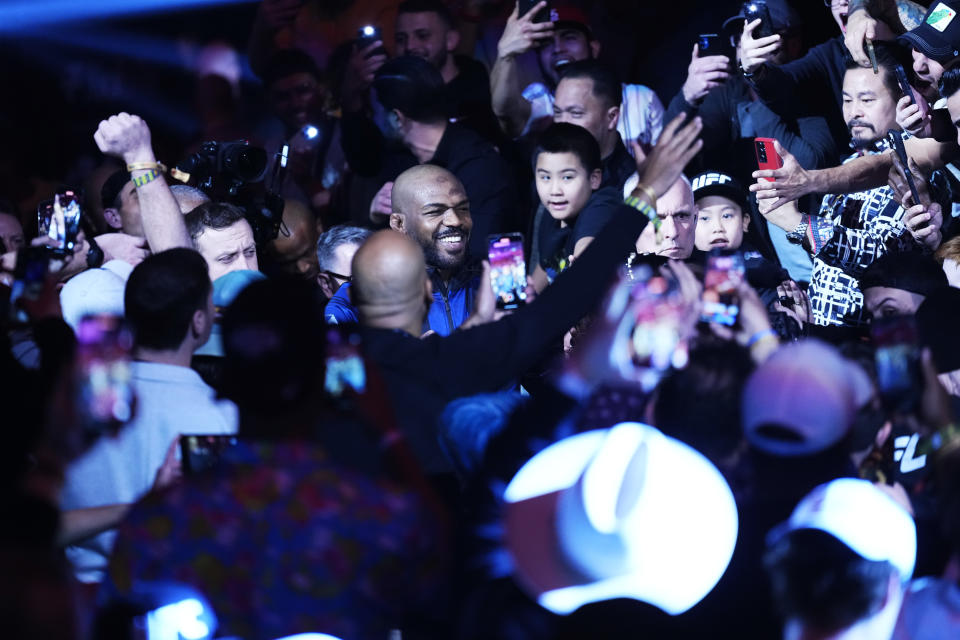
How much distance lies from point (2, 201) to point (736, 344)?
3.12 metres

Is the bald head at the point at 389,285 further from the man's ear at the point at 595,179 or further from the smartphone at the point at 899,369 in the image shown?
the man's ear at the point at 595,179

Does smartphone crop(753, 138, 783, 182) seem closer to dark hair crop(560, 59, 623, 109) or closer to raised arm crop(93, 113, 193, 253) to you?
dark hair crop(560, 59, 623, 109)

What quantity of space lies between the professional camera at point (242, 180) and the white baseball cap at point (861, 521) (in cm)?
227

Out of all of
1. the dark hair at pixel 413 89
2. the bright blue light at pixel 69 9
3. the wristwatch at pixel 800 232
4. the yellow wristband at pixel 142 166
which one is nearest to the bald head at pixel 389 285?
the yellow wristband at pixel 142 166

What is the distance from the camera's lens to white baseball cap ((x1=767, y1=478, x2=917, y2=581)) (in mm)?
2287

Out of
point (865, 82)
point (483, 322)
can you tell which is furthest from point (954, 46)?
Answer: point (483, 322)

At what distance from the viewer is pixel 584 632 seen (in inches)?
94.1

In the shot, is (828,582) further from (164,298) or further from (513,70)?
(513,70)

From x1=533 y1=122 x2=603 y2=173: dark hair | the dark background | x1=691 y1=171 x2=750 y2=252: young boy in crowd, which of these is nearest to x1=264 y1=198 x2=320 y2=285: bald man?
x1=533 y1=122 x2=603 y2=173: dark hair

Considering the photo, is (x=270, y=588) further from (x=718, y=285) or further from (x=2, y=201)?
(x=2, y=201)

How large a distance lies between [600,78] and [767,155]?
2.93 ft

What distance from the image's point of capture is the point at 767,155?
12.6ft

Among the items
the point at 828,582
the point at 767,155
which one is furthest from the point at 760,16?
the point at 828,582

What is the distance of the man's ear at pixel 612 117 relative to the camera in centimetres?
450
